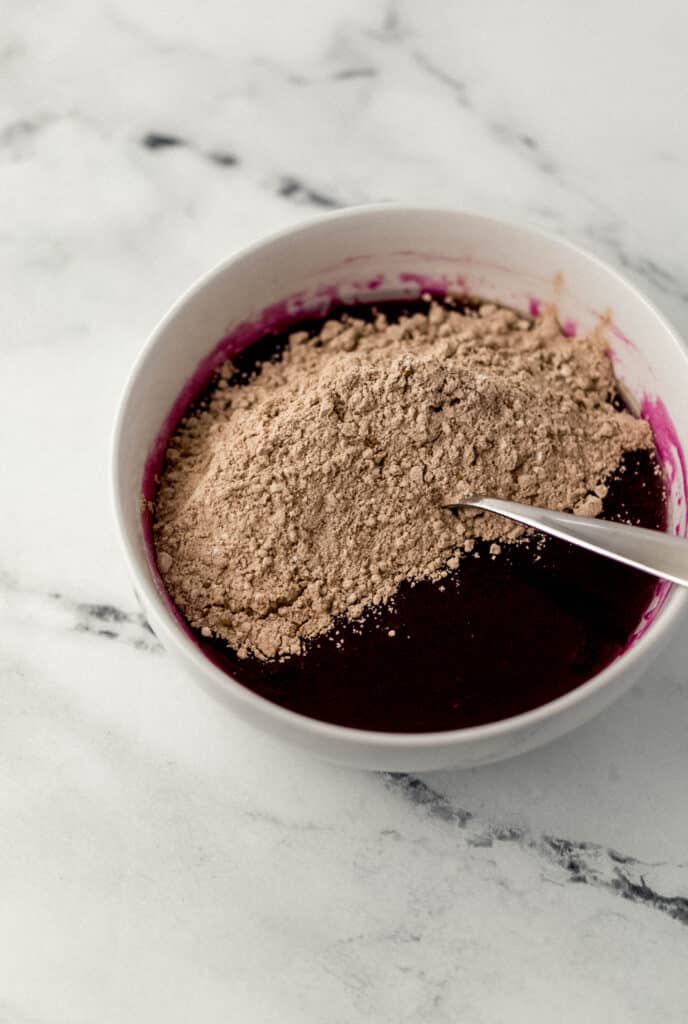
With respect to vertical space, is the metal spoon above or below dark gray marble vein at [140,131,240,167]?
above

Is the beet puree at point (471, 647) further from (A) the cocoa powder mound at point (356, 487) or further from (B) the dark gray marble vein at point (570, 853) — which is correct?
(B) the dark gray marble vein at point (570, 853)

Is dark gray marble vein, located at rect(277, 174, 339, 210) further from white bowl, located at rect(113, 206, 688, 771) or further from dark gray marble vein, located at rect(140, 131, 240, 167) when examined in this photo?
white bowl, located at rect(113, 206, 688, 771)

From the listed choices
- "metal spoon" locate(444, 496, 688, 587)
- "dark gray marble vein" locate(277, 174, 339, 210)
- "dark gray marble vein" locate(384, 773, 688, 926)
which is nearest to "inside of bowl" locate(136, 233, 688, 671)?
"metal spoon" locate(444, 496, 688, 587)

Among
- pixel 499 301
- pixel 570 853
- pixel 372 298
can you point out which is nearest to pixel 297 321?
pixel 372 298

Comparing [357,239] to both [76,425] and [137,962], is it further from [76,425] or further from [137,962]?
[137,962]

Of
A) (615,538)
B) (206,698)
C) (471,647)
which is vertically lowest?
(206,698)

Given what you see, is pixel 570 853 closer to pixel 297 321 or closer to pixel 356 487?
pixel 356 487

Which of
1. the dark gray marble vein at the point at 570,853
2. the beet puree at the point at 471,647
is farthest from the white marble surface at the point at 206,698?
the beet puree at the point at 471,647
